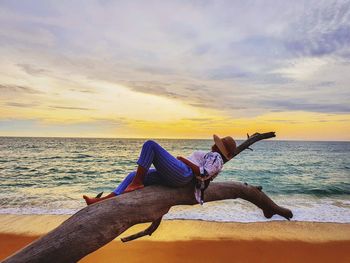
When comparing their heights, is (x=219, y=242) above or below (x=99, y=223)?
below

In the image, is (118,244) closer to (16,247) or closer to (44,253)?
(16,247)

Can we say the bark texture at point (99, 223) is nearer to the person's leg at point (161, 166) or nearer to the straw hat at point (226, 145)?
the person's leg at point (161, 166)

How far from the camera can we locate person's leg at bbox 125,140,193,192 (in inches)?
133

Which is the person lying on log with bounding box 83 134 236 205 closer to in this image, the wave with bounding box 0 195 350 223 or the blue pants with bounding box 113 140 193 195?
the blue pants with bounding box 113 140 193 195

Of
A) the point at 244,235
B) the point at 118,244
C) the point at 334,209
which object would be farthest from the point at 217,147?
the point at 334,209

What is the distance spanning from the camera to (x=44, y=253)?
2533 mm

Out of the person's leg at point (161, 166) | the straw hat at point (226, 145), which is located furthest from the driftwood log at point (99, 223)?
the straw hat at point (226, 145)

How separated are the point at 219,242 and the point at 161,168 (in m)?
5.00

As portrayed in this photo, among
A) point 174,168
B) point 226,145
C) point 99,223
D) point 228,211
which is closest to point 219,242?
point 228,211

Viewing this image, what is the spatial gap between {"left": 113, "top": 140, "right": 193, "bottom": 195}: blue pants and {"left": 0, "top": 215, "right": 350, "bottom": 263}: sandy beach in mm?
3792

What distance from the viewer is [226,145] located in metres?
4.00

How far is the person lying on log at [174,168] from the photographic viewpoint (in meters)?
3.40

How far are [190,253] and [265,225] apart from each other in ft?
9.83

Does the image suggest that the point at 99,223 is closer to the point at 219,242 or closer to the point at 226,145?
the point at 226,145
